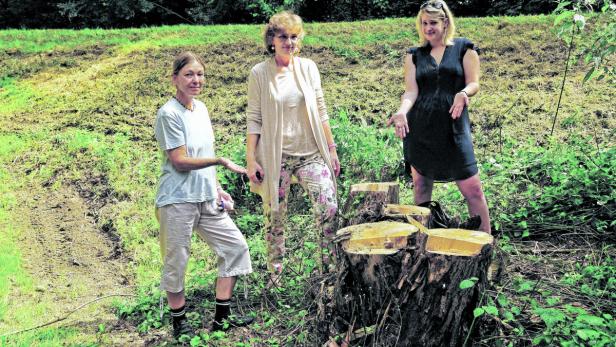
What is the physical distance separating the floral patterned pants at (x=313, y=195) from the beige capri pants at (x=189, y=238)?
415mm

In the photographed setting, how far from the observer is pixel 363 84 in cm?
933

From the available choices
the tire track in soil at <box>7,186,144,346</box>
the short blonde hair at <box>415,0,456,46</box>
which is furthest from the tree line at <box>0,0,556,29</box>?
the short blonde hair at <box>415,0,456,46</box>

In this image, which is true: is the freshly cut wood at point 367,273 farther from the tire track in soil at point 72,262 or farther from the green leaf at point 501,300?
the tire track in soil at point 72,262

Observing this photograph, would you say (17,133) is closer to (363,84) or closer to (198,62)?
(363,84)

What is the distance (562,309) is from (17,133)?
734cm

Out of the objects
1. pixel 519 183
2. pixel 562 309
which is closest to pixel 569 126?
pixel 519 183

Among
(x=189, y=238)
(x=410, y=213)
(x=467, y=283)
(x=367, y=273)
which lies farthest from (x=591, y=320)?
Result: (x=189, y=238)

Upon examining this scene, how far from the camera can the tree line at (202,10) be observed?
1605 cm

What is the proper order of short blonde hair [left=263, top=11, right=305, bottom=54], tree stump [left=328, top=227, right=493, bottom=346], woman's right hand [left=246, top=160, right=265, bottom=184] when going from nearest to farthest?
tree stump [left=328, top=227, right=493, bottom=346], short blonde hair [left=263, top=11, right=305, bottom=54], woman's right hand [left=246, top=160, right=265, bottom=184]

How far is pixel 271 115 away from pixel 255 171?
1.22ft

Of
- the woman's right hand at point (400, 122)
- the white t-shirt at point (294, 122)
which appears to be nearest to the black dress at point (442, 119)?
the woman's right hand at point (400, 122)

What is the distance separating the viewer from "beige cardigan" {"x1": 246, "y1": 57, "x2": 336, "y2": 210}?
432cm

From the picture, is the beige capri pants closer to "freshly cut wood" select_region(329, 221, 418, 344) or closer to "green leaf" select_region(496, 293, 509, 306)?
"freshly cut wood" select_region(329, 221, 418, 344)

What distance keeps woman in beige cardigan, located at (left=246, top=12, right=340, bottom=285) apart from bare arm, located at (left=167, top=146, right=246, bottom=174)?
56 centimetres
